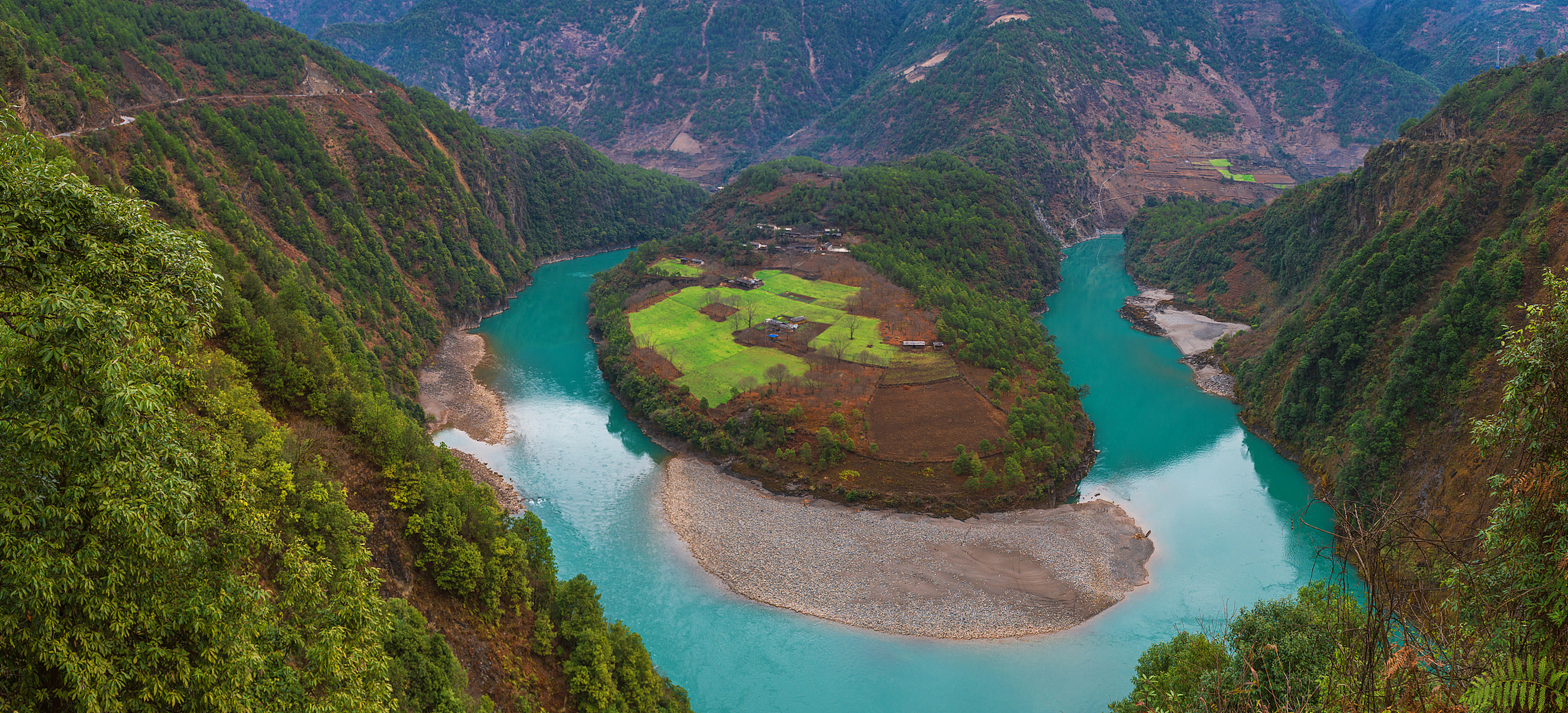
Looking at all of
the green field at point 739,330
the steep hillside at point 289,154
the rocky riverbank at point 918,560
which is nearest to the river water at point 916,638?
the rocky riverbank at point 918,560

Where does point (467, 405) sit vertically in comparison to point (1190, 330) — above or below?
below

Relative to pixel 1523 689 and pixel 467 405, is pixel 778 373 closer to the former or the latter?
pixel 467 405

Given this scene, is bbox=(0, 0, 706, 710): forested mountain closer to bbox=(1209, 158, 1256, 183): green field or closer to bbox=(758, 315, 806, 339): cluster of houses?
bbox=(758, 315, 806, 339): cluster of houses

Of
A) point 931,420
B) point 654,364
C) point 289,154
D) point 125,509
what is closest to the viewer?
point 125,509

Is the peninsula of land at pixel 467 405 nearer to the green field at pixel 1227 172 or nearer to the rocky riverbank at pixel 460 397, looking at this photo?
the rocky riverbank at pixel 460 397

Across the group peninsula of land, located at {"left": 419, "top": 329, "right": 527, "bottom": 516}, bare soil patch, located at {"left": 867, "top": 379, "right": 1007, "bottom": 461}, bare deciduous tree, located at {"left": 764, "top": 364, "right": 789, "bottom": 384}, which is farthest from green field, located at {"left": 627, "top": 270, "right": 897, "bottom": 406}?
peninsula of land, located at {"left": 419, "top": 329, "right": 527, "bottom": 516}

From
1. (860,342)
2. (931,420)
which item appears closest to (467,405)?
(860,342)

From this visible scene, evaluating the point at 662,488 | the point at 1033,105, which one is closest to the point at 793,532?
the point at 662,488

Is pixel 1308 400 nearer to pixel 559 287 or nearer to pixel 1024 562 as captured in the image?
pixel 1024 562
